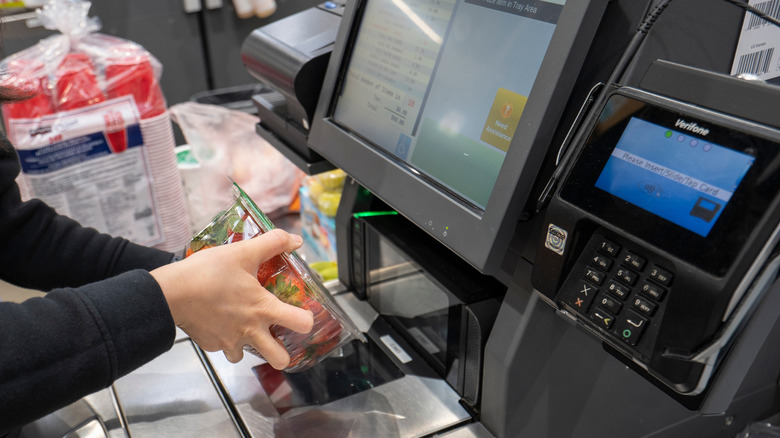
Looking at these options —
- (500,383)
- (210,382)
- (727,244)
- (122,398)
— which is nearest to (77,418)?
(122,398)

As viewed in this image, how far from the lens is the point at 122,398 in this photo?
2.72ft

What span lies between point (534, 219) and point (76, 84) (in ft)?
4.40

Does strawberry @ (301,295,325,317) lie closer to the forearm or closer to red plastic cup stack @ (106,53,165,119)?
the forearm

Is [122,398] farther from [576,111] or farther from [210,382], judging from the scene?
[576,111]

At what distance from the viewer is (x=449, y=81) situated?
72 centimetres

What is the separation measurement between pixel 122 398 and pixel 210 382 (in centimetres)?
12

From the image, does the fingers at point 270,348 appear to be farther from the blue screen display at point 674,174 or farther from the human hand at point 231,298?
the blue screen display at point 674,174

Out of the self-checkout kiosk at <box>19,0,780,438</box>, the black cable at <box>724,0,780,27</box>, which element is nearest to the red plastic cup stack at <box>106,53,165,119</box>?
the self-checkout kiosk at <box>19,0,780,438</box>

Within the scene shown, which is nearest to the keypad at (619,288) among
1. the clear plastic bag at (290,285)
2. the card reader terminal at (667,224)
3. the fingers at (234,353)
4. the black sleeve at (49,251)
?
the card reader terminal at (667,224)

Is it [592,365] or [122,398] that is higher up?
[592,365]

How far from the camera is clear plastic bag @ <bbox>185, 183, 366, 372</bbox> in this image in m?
0.70

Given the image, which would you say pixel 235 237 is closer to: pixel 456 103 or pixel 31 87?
pixel 456 103

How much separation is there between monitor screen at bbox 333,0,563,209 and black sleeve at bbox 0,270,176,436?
1.15 feet

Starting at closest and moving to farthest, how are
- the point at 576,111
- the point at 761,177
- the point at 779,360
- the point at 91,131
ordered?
the point at 761,177 → the point at 576,111 → the point at 779,360 → the point at 91,131
